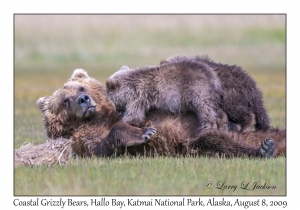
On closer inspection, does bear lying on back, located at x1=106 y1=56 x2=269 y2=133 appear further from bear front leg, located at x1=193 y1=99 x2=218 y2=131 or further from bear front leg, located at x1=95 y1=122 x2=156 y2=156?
bear front leg, located at x1=95 y1=122 x2=156 y2=156

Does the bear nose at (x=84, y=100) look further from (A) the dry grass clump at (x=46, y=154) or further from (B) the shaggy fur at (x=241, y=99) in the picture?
(B) the shaggy fur at (x=241, y=99)

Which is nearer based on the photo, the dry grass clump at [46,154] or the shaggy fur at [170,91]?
the dry grass clump at [46,154]

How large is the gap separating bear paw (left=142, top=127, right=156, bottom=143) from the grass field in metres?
0.32

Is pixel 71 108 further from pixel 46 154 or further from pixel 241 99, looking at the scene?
pixel 241 99

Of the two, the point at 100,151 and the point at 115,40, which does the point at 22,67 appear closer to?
the point at 115,40

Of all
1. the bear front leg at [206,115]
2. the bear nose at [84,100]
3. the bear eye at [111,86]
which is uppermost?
the bear eye at [111,86]

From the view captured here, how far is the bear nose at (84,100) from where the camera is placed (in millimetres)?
8828

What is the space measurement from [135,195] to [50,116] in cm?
302

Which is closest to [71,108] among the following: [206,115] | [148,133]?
[148,133]

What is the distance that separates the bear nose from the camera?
8828mm

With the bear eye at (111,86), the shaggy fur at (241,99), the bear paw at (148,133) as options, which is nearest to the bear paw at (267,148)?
the shaggy fur at (241,99)

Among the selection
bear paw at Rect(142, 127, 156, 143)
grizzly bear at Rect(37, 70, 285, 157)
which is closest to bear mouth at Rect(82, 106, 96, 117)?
grizzly bear at Rect(37, 70, 285, 157)

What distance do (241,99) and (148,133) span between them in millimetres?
1422

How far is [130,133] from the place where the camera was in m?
8.35
